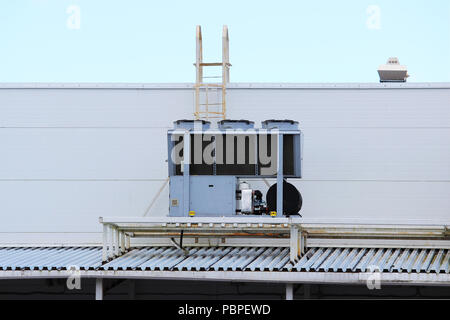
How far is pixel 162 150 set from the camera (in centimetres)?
1975

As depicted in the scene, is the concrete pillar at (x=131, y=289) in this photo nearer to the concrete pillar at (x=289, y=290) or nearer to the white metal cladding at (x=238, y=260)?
the white metal cladding at (x=238, y=260)

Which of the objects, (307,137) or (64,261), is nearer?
(64,261)

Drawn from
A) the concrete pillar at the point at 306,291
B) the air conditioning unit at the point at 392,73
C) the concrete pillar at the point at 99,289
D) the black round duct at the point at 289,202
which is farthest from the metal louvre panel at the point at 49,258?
the air conditioning unit at the point at 392,73

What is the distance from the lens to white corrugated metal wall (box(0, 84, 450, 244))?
19.4 m

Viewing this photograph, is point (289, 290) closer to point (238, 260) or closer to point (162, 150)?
point (238, 260)

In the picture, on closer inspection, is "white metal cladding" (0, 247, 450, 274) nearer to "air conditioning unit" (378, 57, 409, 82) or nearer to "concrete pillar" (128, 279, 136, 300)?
"concrete pillar" (128, 279, 136, 300)

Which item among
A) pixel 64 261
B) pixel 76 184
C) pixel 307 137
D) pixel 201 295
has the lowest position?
pixel 201 295

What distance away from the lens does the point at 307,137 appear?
64.0ft

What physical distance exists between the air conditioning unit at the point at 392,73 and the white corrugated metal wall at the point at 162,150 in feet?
3.40

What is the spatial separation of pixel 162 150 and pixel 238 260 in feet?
14.2

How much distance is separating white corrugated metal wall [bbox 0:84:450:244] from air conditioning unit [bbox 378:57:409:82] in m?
1.04
